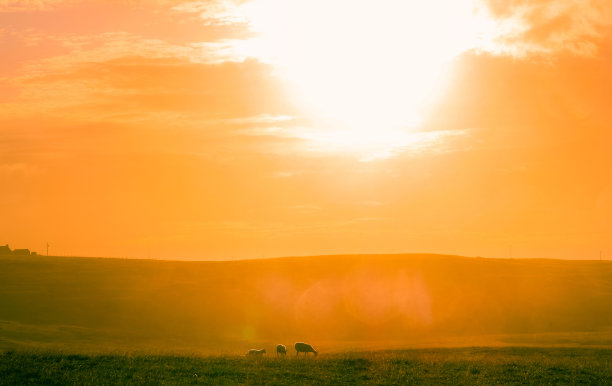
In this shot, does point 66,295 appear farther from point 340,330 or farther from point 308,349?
point 308,349

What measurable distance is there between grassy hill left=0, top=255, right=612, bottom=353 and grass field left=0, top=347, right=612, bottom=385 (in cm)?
3217

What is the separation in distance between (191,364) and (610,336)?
5764 centimetres

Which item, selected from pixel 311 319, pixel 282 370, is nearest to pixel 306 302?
pixel 311 319

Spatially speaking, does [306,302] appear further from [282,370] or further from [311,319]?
[282,370]

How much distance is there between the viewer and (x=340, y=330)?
97375mm

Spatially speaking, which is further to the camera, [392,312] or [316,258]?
[316,258]

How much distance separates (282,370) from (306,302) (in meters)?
79.6

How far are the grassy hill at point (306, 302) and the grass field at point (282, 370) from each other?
32.2 m

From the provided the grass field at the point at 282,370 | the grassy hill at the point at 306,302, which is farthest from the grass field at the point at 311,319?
the grassy hill at the point at 306,302

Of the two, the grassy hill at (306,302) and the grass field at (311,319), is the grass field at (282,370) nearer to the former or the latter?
the grass field at (311,319)

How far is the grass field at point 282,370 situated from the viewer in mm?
31953

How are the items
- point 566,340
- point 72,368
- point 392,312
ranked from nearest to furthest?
point 72,368 → point 566,340 → point 392,312

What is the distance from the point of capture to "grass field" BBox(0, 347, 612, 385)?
32.0m

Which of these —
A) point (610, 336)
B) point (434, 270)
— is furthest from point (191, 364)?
point (434, 270)
